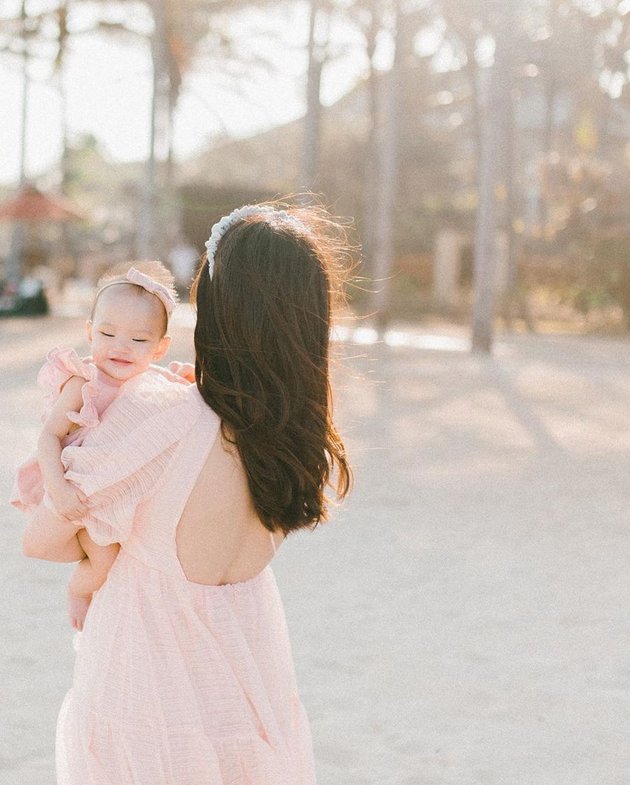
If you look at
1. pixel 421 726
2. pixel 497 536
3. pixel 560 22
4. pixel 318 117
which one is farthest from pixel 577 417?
pixel 560 22

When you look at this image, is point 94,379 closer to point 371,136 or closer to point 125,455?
point 125,455

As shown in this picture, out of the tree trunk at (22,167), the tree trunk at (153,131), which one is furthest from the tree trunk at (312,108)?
the tree trunk at (22,167)

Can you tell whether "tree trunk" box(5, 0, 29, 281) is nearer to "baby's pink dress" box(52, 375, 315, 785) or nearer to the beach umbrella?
the beach umbrella

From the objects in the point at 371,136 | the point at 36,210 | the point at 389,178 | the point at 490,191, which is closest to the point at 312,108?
the point at 389,178

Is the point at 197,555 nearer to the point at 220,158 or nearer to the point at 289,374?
the point at 289,374

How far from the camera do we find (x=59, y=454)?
2.05 m

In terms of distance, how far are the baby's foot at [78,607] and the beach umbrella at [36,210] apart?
2700 centimetres

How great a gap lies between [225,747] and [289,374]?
24.4 inches

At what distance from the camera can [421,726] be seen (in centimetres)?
414

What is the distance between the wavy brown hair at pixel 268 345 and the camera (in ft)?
6.52

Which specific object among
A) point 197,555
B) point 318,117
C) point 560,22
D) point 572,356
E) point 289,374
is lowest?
point 572,356

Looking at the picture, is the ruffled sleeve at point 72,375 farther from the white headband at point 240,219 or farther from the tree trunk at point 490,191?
the tree trunk at point 490,191

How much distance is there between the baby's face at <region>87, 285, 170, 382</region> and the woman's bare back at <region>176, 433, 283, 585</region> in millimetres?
199

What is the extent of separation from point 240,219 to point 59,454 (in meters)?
0.46
